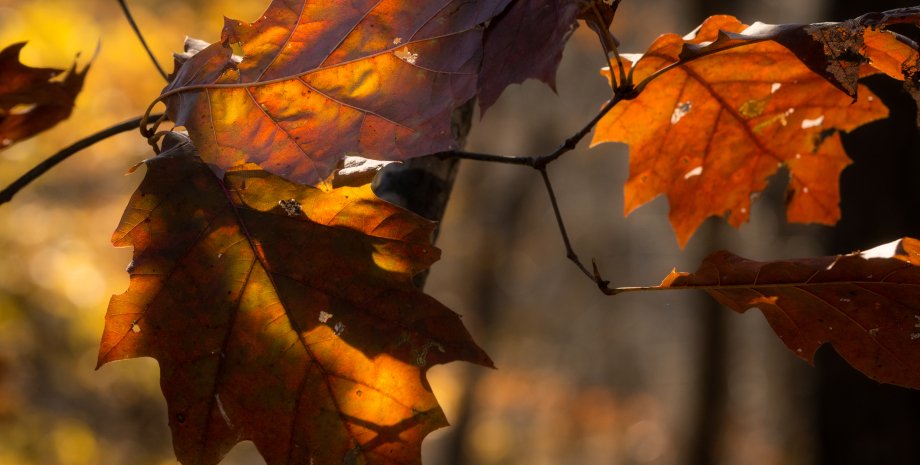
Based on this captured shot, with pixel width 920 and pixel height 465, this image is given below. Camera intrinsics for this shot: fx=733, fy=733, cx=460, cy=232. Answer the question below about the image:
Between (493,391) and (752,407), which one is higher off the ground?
(493,391)

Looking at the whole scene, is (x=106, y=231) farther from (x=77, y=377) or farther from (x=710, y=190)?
(x=710, y=190)

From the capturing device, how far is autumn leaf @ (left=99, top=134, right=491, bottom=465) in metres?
0.80

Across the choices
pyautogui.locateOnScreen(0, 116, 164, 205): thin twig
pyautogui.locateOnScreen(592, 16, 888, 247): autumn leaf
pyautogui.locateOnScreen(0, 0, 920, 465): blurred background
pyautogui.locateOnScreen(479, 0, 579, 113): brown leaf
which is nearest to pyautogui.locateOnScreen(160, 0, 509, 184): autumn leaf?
pyautogui.locateOnScreen(479, 0, 579, 113): brown leaf

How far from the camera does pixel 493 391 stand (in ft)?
49.3

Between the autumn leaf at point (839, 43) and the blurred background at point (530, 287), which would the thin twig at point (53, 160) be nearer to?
the autumn leaf at point (839, 43)

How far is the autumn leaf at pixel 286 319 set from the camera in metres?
0.80

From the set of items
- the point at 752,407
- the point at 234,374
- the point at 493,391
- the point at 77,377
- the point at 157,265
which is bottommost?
the point at 752,407

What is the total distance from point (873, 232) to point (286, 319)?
2.23 meters

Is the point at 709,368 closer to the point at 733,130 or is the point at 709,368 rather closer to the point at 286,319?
the point at 733,130

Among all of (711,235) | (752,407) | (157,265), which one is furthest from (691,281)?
(752,407)

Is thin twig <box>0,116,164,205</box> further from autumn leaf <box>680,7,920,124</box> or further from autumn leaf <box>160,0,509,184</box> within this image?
autumn leaf <box>680,7,920,124</box>

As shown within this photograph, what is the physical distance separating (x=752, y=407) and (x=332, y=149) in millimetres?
18412

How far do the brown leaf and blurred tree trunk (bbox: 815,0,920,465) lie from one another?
2.05 metres

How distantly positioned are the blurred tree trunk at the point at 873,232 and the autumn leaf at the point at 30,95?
2282 mm
